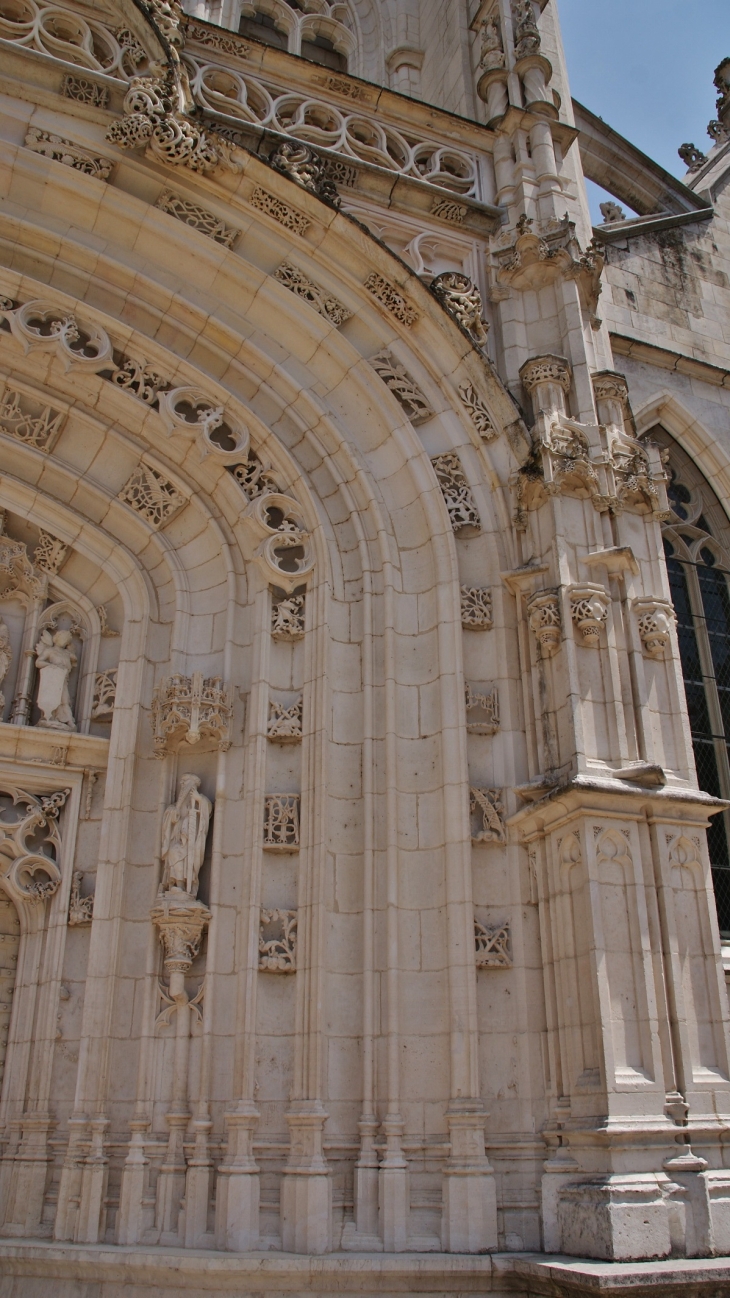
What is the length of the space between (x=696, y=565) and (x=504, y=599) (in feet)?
13.9

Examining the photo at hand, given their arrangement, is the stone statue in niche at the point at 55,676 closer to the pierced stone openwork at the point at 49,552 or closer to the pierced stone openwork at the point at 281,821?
the pierced stone openwork at the point at 49,552

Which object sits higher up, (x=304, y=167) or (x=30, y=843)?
(x=304, y=167)

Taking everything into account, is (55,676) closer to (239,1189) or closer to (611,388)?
(239,1189)

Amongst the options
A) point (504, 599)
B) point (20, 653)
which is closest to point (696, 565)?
point (504, 599)

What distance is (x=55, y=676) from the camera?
411 inches

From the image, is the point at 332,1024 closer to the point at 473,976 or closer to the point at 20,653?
the point at 473,976

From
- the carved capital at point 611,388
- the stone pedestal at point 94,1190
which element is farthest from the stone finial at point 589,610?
the stone pedestal at point 94,1190

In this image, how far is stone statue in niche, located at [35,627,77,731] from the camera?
10.3m

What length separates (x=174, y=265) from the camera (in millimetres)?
10961

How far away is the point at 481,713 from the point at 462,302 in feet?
13.5

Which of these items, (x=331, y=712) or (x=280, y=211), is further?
(x=280, y=211)

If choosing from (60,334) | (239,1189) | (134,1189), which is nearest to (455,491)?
(60,334)

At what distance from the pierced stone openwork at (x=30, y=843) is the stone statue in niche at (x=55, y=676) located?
0.63 metres

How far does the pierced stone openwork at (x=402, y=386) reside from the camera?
427 inches
